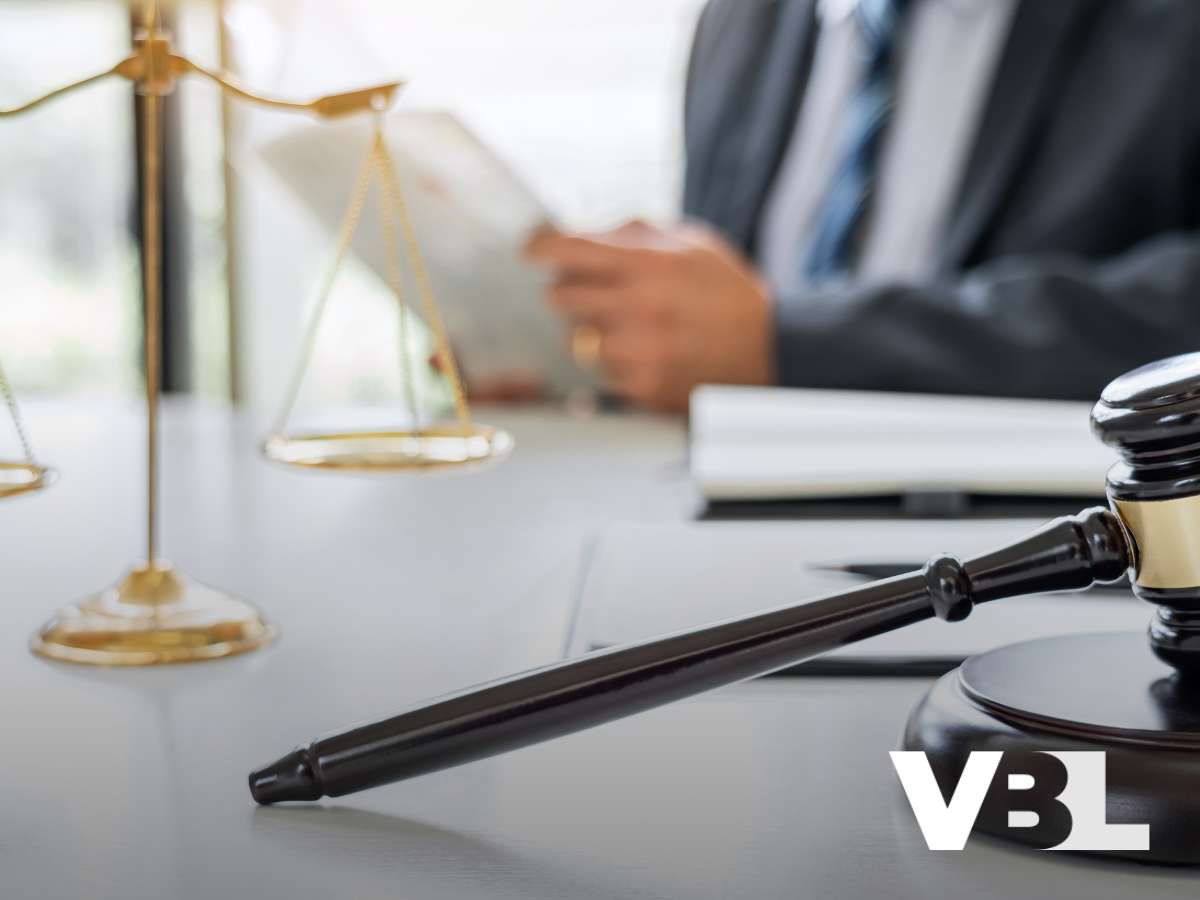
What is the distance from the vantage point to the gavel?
9.7 inches

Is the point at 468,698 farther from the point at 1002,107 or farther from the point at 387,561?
the point at 1002,107

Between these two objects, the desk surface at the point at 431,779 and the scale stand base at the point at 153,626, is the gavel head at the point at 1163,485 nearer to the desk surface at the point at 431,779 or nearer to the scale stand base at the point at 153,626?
the desk surface at the point at 431,779

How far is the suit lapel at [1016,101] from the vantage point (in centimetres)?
132

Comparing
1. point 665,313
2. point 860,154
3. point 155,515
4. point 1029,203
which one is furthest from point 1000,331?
point 155,515

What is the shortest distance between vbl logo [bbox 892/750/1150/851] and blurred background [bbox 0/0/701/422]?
9.20 ft

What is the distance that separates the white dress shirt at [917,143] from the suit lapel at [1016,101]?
0.08 feet

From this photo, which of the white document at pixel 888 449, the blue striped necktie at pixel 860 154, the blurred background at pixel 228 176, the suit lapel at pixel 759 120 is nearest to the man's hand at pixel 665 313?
the white document at pixel 888 449

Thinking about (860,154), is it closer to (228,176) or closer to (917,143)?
(917,143)

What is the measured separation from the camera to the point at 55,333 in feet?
10.2

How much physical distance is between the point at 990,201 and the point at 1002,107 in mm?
95

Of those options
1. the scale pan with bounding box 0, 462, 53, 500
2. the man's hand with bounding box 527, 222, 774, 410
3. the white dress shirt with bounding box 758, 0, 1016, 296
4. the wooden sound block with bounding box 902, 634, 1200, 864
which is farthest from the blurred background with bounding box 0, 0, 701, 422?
the wooden sound block with bounding box 902, 634, 1200, 864

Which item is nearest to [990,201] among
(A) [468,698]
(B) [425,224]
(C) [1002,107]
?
(C) [1002,107]

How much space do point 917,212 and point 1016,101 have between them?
0.18 meters

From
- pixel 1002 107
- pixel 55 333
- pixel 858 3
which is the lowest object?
pixel 55 333
